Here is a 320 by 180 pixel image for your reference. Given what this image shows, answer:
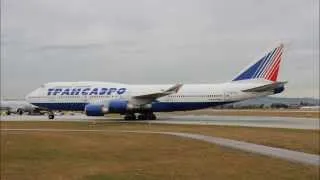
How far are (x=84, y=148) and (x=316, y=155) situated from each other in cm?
893

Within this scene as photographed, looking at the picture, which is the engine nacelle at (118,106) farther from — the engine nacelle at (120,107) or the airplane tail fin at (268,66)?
the airplane tail fin at (268,66)

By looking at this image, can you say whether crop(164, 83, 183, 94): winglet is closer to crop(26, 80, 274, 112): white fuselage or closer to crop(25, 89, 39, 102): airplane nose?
crop(26, 80, 274, 112): white fuselage

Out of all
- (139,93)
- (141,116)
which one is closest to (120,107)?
(139,93)

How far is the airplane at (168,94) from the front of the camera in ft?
148

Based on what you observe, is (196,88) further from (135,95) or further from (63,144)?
(63,144)

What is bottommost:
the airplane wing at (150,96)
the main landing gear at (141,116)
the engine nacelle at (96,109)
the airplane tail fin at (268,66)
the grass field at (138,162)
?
the grass field at (138,162)

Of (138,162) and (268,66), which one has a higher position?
(268,66)

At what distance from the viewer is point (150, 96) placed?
4569 centimetres

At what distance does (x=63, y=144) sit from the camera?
69.8ft

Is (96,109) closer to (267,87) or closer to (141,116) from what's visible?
(141,116)

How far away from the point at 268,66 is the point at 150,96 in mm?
11475

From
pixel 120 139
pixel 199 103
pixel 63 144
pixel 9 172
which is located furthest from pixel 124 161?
pixel 199 103

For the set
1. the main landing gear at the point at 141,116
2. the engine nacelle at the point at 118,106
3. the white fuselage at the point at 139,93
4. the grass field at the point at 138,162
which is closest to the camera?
the grass field at the point at 138,162

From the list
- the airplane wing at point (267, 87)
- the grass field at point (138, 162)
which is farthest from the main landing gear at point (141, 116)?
the grass field at point (138, 162)
